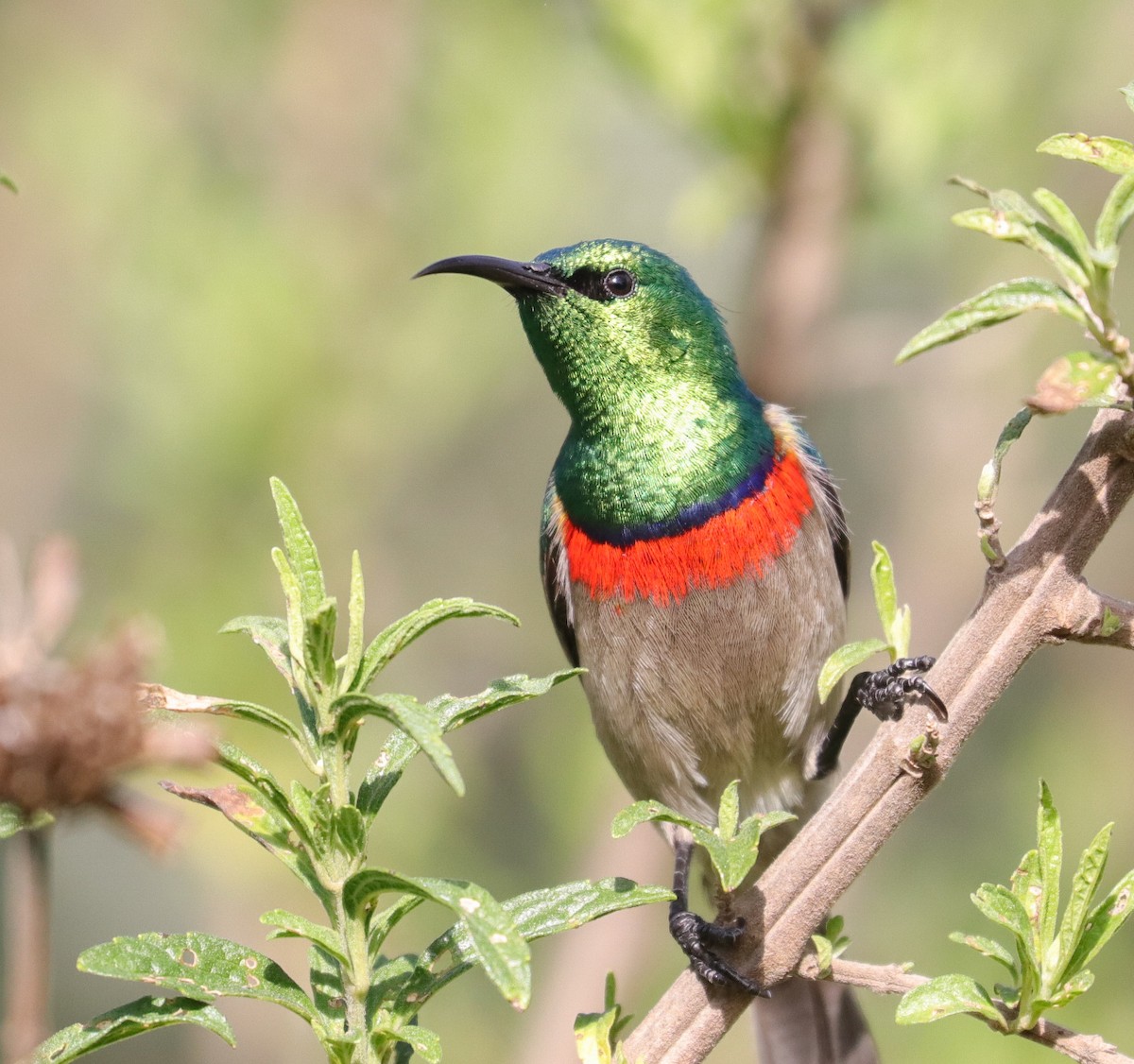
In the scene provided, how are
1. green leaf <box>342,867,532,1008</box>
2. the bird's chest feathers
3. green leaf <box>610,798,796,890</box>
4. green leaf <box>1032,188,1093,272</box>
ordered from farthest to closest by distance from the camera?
the bird's chest feathers → green leaf <box>610,798,796,890</box> → green leaf <box>1032,188,1093,272</box> → green leaf <box>342,867,532,1008</box>

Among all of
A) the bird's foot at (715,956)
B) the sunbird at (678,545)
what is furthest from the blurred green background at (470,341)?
the bird's foot at (715,956)

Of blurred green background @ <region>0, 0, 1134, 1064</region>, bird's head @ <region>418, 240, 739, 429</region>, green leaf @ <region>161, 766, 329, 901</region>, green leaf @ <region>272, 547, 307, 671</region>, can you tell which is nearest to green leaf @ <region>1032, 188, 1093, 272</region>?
green leaf @ <region>272, 547, 307, 671</region>

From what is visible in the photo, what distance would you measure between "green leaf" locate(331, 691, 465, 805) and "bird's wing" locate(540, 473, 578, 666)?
2.35 m

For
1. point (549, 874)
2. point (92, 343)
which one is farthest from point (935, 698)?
point (92, 343)

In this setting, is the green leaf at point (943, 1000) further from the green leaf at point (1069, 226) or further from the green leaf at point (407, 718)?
the green leaf at point (1069, 226)

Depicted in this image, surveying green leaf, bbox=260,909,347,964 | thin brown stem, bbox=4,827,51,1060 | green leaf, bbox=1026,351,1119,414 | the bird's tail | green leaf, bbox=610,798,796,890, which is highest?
green leaf, bbox=1026,351,1119,414

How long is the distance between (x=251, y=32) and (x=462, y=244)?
159cm

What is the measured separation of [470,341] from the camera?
6559 mm

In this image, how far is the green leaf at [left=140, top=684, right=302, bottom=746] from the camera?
2059mm

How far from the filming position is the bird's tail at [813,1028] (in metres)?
4.52

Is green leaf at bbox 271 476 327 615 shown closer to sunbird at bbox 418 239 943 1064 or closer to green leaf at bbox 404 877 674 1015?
green leaf at bbox 404 877 674 1015

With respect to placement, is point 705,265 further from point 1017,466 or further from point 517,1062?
point 517,1062

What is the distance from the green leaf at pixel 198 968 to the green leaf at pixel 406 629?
42cm

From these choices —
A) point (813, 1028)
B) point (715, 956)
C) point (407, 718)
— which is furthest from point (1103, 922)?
point (813, 1028)
